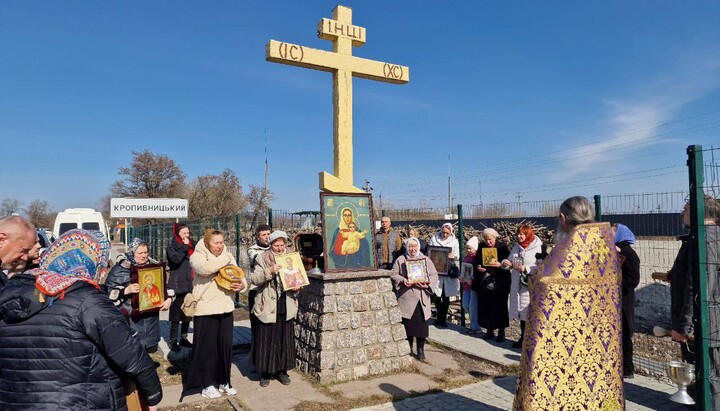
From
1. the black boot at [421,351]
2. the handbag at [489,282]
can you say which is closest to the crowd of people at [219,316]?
the black boot at [421,351]

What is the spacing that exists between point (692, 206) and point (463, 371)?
3.37 m

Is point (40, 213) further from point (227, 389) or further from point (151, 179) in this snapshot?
point (227, 389)

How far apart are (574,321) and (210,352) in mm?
3845

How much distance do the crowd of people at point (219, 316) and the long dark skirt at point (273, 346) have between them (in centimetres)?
1

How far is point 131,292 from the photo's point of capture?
4.88m

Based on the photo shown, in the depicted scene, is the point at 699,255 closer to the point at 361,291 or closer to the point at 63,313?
the point at 361,291

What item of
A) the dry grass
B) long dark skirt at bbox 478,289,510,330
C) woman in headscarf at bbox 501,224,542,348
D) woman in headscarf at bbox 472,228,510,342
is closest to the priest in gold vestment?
the dry grass

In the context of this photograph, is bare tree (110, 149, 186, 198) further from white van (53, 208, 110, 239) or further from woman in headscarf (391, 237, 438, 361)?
woman in headscarf (391, 237, 438, 361)

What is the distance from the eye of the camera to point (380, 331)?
604 centimetres

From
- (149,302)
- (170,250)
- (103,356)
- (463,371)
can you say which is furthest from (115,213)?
(103,356)

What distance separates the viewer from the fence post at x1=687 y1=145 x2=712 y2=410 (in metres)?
4.03

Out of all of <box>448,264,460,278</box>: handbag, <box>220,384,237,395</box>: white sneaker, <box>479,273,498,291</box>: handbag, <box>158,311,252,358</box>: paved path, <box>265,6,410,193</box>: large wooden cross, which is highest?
<box>265,6,410,193</box>: large wooden cross

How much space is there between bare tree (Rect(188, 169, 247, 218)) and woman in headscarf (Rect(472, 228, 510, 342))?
26.4m

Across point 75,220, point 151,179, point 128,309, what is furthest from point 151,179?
point 128,309
